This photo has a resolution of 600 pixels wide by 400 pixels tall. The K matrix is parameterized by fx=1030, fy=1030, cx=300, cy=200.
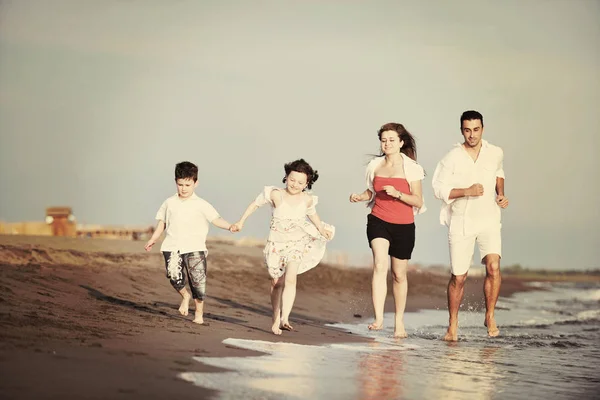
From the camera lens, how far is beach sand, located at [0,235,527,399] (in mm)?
5520

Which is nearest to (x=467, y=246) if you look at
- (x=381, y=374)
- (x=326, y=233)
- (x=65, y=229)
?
(x=326, y=233)

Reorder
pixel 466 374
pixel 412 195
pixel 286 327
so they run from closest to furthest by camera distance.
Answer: pixel 466 374, pixel 412 195, pixel 286 327

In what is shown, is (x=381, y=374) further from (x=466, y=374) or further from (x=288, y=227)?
(x=288, y=227)

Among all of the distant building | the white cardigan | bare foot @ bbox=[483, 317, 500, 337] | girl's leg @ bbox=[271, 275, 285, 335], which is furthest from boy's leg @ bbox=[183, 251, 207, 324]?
the distant building

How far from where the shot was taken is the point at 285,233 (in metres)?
9.05

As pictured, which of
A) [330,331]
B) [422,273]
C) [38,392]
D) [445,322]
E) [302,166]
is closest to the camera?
[38,392]

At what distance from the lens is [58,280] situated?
36.5ft

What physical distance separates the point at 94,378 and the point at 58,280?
19.2ft

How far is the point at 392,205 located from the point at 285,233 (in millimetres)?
982

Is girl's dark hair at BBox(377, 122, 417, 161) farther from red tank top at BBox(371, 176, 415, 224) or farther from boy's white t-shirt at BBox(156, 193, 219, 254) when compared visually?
boy's white t-shirt at BBox(156, 193, 219, 254)

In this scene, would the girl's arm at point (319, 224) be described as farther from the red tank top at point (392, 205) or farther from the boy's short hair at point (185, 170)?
the boy's short hair at point (185, 170)

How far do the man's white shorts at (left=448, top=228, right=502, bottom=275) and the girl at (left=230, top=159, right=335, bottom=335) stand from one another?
→ 3.89 feet

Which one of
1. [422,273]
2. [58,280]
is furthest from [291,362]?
[422,273]

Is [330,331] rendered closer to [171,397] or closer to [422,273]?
[171,397]
